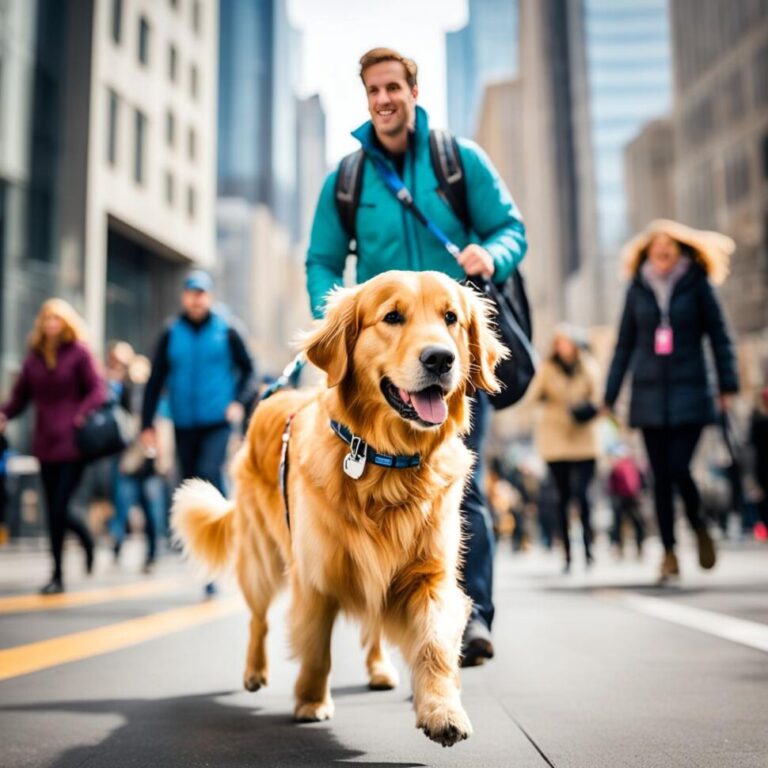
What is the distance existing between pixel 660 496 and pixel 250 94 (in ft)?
406

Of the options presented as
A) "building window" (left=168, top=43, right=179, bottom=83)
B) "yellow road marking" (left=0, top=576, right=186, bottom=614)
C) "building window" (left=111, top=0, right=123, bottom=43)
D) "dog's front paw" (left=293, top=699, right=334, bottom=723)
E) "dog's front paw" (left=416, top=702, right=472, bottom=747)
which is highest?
"building window" (left=168, top=43, right=179, bottom=83)

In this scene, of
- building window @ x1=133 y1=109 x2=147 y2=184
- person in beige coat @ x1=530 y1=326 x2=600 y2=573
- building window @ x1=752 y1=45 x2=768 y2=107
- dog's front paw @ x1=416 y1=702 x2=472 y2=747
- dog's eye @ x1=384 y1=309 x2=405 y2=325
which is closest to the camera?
dog's front paw @ x1=416 y1=702 x2=472 y2=747

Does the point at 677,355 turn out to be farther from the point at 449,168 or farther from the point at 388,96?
the point at 388,96

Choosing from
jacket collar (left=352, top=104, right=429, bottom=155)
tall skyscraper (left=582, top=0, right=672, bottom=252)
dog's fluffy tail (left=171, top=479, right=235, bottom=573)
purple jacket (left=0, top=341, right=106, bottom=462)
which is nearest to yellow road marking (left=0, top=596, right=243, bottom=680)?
dog's fluffy tail (left=171, top=479, right=235, bottom=573)

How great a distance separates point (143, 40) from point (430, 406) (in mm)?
29507

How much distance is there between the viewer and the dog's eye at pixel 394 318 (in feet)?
10.0

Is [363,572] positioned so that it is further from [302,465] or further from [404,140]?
[404,140]

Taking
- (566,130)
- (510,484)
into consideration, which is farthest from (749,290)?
(566,130)

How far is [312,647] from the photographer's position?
309 centimetres

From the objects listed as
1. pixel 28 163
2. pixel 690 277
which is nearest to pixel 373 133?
pixel 690 277

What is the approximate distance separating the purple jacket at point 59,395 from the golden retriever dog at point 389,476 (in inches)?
186

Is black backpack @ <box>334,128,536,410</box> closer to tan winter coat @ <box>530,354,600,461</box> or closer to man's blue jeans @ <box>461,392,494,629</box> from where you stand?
man's blue jeans @ <box>461,392,494,629</box>

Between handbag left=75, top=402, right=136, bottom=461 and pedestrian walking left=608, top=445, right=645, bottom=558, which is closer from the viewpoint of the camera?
handbag left=75, top=402, right=136, bottom=461

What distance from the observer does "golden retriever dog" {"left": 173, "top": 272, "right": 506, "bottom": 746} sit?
2932 millimetres
